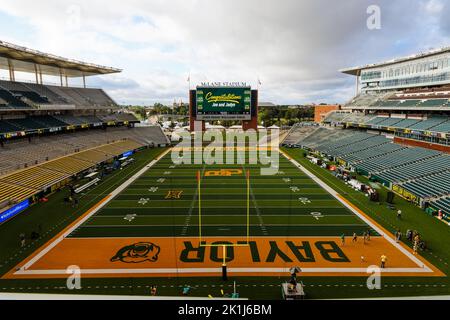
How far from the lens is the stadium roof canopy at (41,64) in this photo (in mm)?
32781

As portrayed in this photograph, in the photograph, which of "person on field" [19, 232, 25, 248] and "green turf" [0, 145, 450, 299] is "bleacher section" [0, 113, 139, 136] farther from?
"person on field" [19, 232, 25, 248]

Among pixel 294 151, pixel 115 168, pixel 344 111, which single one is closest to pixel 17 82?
pixel 115 168

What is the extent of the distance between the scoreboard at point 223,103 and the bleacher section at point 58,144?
48.2 ft

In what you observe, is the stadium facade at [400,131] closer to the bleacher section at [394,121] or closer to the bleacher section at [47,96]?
the bleacher section at [394,121]

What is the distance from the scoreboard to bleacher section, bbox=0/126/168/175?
14.7 m

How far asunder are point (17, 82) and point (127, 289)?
126ft

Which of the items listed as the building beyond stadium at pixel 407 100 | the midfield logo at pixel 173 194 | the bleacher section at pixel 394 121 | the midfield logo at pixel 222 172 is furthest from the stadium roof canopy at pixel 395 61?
the midfield logo at pixel 173 194

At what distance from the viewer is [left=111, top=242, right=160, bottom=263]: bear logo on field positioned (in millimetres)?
14477

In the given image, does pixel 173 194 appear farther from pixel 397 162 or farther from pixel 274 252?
pixel 397 162

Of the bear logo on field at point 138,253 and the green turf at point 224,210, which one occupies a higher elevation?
the green turf at point 224,210

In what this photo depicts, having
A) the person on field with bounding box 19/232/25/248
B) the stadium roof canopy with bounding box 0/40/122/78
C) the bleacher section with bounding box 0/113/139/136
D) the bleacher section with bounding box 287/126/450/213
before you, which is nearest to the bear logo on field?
the person on field with bounding box 19/232/25/248

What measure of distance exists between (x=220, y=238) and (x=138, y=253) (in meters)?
4.38

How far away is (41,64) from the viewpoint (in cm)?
4066

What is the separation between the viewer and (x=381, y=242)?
1630 cm
